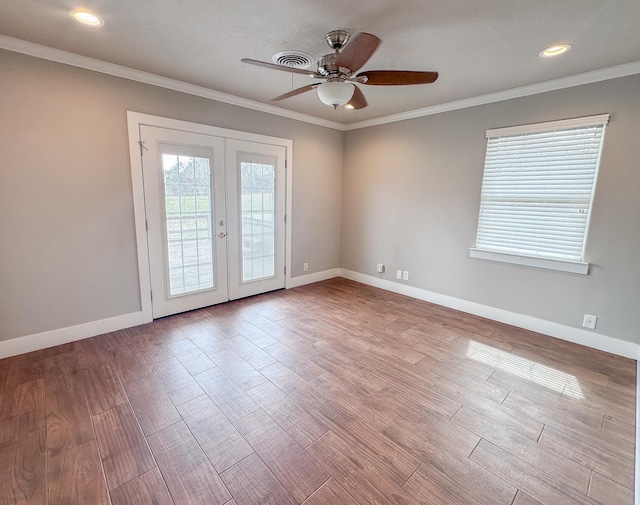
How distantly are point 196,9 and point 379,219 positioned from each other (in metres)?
3.50

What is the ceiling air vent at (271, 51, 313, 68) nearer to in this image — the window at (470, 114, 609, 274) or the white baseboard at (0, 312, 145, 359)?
the window at (470, 114, 609, 274)

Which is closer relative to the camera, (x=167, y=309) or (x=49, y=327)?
(x=49, y=327)

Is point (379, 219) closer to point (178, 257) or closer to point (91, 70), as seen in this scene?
point (178, 257)

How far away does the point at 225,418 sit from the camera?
1962 mm

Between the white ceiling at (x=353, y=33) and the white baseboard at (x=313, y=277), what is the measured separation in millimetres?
2862

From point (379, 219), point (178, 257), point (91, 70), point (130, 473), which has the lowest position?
point (130, 473)

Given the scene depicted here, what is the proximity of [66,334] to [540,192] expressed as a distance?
16.6 feet

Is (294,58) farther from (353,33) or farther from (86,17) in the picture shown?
(86,17)

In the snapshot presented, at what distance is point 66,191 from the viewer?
8.95 ft

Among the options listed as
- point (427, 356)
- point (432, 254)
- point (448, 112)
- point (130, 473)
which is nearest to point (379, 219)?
point (432, 254)


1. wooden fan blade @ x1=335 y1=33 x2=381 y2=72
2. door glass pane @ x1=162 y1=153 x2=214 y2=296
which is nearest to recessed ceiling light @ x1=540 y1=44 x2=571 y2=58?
wooden fan blade @ x1=335 y1=33 x2=381 y2=72

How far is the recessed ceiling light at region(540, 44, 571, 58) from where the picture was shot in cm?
227

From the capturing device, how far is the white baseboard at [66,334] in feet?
8.61

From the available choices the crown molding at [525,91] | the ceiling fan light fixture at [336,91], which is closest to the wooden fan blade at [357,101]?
the ceiling fan light fixture at [336,91]
